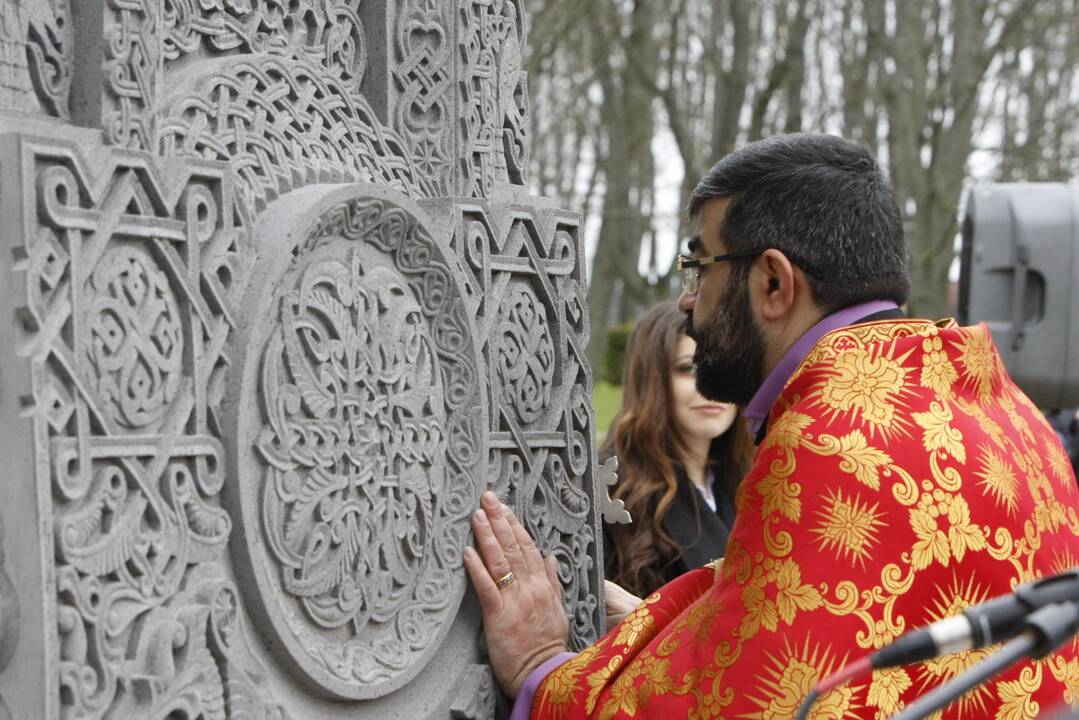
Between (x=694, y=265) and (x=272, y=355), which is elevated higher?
(x=694, y=265)

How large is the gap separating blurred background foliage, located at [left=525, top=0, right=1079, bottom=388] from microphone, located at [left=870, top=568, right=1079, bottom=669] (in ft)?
13.7

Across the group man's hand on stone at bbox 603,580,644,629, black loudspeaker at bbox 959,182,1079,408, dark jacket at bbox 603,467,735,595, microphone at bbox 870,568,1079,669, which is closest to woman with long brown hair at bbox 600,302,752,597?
dark jacket at bbox 603,467,735,595

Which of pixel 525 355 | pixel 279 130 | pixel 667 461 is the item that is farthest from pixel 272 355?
pixel 667 461

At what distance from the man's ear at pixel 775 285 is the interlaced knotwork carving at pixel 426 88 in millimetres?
693

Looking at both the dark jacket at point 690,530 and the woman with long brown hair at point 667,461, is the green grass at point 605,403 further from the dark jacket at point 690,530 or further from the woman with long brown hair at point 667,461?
the dark jacket at point 690,530

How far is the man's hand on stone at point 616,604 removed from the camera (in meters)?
3.62

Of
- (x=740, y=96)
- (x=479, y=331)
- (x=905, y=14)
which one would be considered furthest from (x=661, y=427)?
(x=905, y=14)

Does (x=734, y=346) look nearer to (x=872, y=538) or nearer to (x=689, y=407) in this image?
(x=872, y=538)

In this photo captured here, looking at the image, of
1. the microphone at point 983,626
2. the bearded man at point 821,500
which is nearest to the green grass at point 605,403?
the bearded man at point 821,500

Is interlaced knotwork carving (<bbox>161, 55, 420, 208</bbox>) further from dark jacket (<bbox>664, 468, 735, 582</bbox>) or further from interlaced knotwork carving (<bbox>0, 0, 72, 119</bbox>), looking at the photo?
dark jacket (<bbox>664, 468, 735, 582</bbox>)

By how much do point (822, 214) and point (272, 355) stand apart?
1099 millimetres

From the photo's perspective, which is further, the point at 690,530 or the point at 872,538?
the point at 690,530

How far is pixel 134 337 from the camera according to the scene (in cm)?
233

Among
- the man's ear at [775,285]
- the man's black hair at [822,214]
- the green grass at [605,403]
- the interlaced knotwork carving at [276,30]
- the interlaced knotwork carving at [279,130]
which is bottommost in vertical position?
the green grass at [605,403]
